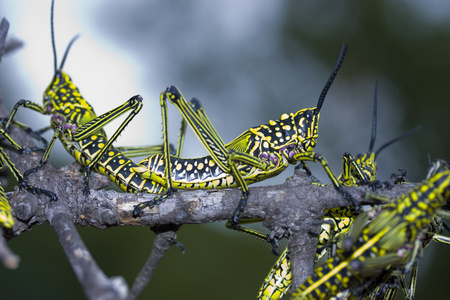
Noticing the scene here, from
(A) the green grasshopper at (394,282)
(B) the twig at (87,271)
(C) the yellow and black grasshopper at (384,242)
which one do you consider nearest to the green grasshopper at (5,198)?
(B) the twig at (87,271)

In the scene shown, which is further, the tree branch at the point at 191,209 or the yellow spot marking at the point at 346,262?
the tree branch at the point at 191,209

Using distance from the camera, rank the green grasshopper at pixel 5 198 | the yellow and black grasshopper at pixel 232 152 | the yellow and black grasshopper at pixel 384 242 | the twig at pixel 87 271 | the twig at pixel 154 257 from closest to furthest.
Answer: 1. the twig at pixel 87 271
2. the twig at pixel 154 257
3. the yellow and black grasshopper at pixel 384 242
4. the green grasshopper at pixel 5 198
5. the yellow and black grasshopper at pixel 232 152

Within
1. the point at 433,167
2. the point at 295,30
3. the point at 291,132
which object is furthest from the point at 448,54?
the point at 433,167

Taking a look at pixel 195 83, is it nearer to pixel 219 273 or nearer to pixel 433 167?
pixel 219 273

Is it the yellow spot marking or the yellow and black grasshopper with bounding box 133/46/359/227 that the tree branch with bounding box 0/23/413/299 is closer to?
the yellow spot marking

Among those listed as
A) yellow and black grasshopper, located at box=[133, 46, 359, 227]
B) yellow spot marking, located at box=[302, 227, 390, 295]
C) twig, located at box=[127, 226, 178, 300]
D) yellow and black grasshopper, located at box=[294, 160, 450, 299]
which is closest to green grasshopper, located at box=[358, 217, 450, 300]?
yellow and black grasshopper, located at box=[294, 160, 450, 299]

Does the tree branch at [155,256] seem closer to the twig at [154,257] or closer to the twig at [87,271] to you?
the twig at [154,257]

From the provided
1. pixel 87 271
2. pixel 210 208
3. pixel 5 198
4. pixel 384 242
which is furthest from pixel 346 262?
pixel 5 198
